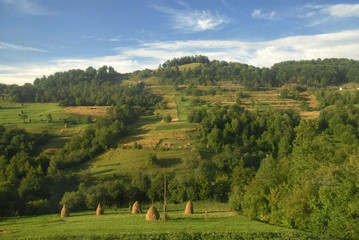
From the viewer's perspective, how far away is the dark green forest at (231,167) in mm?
20922

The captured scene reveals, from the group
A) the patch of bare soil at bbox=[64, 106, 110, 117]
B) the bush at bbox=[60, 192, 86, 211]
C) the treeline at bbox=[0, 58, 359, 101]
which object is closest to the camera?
the bush at bbox=[60, 192, 86, 211]

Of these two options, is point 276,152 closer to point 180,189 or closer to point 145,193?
point 180,189

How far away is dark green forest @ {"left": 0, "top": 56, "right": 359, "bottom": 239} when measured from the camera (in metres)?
20.9

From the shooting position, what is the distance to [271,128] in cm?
7831

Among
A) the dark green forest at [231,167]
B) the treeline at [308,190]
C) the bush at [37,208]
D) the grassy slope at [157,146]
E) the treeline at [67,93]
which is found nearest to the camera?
the treeline at [308,190]

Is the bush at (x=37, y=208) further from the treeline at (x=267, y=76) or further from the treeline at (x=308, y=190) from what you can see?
the treeline at (x=267, y=76)

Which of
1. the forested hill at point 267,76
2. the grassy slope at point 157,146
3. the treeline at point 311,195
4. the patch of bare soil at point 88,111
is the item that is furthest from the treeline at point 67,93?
the treeline at point 311,195

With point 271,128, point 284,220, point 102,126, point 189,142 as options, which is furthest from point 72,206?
point 271,128

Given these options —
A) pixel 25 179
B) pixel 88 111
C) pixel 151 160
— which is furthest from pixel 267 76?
pixel 25 179

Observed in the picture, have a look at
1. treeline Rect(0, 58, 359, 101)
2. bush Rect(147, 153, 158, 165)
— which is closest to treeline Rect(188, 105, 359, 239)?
bush Rect(147, 153, 158, 165)

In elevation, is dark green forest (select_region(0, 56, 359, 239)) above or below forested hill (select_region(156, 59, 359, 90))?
below

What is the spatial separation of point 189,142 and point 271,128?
3262 cm

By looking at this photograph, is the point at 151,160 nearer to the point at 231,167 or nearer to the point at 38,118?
the point at 231,167

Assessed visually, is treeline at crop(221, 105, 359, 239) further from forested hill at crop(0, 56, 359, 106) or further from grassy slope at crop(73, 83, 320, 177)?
forested hill at crop(0, 56, 359, 106)
